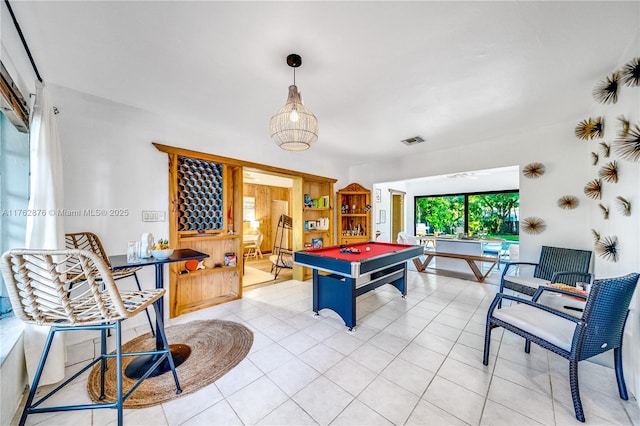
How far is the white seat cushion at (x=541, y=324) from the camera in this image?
1.70 m

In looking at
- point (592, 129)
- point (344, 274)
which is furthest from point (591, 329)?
point (592, 129)

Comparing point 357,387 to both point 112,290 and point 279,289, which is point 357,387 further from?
point 279,289

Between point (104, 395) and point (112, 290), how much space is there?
113 centimetres

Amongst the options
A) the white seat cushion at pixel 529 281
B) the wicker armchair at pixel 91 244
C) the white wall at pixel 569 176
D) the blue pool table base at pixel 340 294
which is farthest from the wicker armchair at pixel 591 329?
the wicker armchair at pixel 91 244

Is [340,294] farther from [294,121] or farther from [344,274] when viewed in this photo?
[294,121]

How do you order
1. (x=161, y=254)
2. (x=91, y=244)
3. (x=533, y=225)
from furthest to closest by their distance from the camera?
(x=533, y=225) → (x=91, y=244) → (x=161, y=254)

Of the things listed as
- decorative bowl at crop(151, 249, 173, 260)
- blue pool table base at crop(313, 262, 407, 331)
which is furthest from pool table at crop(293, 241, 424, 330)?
decorative bowl at crop(151, 249, 173, 260)

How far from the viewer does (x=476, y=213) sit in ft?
23.4

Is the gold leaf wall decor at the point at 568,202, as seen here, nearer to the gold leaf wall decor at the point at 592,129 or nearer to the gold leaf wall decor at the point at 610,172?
the gold leaf wall decor at the point at 592,129

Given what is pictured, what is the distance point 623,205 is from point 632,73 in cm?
105

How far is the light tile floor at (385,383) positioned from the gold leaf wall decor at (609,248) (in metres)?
1.02

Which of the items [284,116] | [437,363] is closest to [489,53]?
[284,116]

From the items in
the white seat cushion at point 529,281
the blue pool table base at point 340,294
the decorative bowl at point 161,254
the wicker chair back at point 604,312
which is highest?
the decorative bowl at point 161,254

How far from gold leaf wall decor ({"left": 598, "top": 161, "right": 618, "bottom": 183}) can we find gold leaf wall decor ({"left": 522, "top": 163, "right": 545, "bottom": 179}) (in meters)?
1.38
